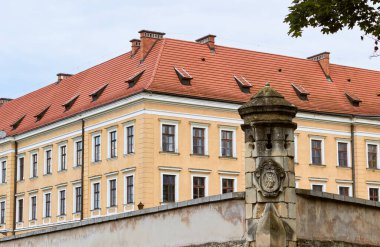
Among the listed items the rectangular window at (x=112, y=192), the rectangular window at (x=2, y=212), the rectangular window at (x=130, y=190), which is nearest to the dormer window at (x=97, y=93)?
the rectangular window at (x=112, y=192)

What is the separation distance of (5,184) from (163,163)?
16803mm

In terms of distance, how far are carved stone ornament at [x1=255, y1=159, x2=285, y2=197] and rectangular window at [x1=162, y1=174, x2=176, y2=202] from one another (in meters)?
30.8

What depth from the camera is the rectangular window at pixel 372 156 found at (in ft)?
185

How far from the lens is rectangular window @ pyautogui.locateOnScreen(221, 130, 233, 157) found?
2032 inches

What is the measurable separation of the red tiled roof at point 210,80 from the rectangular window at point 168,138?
5.96 feet

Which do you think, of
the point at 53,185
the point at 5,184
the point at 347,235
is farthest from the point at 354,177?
the point at 347,235

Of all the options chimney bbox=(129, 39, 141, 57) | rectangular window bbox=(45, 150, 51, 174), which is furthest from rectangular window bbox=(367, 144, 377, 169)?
rectangular window bbox=(45, 150, 51, 174)

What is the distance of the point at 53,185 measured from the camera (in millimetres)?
57188

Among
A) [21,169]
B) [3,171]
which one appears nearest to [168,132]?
[21,169]

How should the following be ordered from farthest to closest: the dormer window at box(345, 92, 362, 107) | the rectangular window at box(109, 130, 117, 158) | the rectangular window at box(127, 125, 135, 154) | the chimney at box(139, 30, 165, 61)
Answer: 1. the dormer window at box(345, 92, 362, 107)
2. the chimney at box(139, 30, 165, 61)
3. the rectangular window at box(109, 130, 117, 158)
4. the rectangular window at box(127, 125, 135, 154)

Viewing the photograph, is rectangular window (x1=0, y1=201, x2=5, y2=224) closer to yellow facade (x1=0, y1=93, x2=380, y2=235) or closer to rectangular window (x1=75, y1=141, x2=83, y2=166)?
yellow facade (x1=0, y1=93, x2=380, y2=235)

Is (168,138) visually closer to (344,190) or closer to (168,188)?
(168,188)

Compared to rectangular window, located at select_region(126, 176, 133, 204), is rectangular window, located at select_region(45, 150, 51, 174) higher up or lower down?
higher up

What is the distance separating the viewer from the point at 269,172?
18.5 metres
